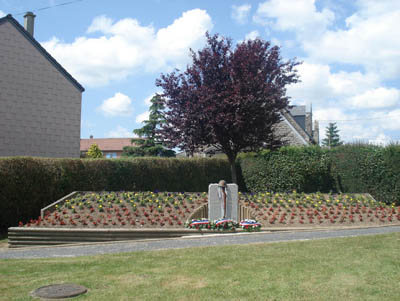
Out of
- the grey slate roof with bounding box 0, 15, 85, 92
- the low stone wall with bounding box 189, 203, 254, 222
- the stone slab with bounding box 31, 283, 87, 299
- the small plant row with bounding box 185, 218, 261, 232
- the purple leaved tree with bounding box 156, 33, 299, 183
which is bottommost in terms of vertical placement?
the stone slab with bounding box 31, 283, 87, 299

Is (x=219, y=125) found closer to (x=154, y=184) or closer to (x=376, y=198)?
(x=154, y=184)

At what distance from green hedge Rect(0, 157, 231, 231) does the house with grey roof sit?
6.62 metres

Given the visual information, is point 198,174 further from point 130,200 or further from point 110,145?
point 110,145

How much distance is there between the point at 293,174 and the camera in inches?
744

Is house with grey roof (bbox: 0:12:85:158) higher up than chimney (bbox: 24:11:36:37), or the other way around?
chimney (bbox: 24:11:36:37)

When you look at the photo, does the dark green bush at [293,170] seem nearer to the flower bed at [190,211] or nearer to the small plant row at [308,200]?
the small plant row at [308,200]

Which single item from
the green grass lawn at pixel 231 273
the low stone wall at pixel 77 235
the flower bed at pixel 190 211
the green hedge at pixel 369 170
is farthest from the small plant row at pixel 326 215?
the green grass lawn at pixel 231 273

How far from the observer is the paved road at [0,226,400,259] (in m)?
8.71

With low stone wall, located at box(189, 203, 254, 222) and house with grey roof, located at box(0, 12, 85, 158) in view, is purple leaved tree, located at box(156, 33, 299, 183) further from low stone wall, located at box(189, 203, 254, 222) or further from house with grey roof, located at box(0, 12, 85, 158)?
house with grey roof, located at box(0, 12, 85, 158)

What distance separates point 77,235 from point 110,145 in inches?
2624

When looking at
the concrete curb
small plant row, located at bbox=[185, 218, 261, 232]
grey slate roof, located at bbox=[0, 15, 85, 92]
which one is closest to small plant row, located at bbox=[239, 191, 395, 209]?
small plant row, located at bbox=[185, 218, 261, 232]

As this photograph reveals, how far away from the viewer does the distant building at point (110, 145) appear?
74.2 metres

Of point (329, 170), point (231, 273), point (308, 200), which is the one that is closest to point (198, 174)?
point (329, 170)

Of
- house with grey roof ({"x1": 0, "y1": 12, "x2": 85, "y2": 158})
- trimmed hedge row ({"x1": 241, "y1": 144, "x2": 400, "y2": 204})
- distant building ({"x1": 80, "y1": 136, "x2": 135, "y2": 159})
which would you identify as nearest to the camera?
trimmed hedge row ({"x1": 241, "y1": 144, "x2": 400, "y2": 204})
